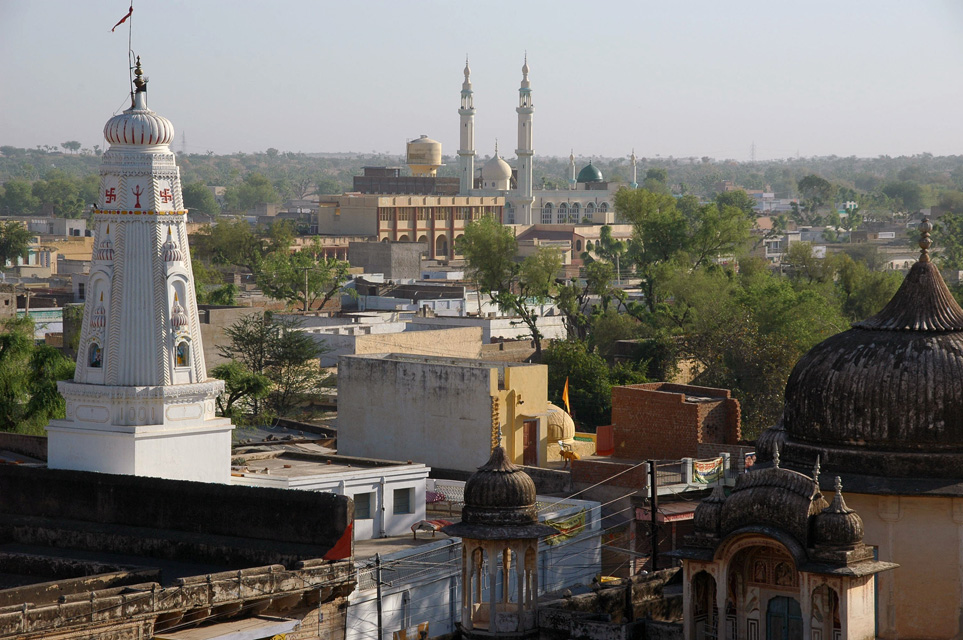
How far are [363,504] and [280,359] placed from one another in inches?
620

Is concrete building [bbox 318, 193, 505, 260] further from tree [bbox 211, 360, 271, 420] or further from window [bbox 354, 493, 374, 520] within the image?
window [bbox 354, 493, 374, 520]

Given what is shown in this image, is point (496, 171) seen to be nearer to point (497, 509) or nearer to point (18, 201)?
point (18, 201)

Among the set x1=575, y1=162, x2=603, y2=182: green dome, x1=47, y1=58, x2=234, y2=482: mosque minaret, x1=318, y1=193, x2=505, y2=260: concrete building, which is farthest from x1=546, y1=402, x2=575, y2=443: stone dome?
x1=575, y1=162, x2=603, y2=182: green dome

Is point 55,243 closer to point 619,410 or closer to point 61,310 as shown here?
point 61,310

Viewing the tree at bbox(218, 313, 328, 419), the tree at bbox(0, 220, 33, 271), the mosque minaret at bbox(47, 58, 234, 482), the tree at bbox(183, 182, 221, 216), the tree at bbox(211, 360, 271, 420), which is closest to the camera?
the mosque minaret at bbox(47, 58, 234, 482)

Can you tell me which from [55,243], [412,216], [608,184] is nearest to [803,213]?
[608,184]

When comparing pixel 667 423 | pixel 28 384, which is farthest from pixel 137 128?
pixel 667 423

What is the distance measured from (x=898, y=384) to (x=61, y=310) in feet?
122

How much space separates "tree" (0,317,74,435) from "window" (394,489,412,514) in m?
7.23

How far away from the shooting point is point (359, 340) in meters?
40.1

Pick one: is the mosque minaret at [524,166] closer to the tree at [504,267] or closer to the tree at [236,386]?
the tree at [504,267]

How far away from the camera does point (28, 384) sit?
1125 inches

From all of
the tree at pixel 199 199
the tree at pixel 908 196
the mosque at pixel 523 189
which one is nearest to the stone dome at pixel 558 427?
the mosque at pixel 523 189

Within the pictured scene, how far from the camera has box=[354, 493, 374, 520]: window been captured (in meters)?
22.7
